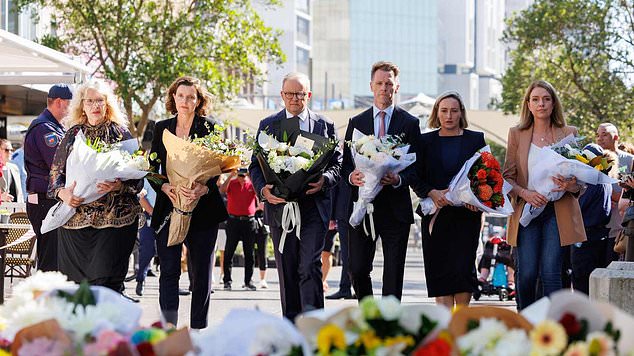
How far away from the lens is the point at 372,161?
9.64m

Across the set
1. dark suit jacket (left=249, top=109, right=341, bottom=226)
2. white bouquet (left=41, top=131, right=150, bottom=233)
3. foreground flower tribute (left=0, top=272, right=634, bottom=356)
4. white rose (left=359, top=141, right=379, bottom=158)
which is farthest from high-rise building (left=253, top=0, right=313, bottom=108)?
foreground flower tribute (left=0, top=272, right=634, bottom=356)

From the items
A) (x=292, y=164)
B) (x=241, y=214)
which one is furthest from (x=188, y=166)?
(x=241, y=214)

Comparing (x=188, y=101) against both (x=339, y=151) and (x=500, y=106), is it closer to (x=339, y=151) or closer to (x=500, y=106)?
(x=339, y=151)

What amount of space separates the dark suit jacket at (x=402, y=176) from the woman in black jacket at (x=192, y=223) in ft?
3.29

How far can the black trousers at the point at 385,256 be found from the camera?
32.8 feet

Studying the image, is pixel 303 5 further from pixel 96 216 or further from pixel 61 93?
pixel 96 216

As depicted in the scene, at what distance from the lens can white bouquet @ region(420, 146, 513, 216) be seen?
32.1 feet

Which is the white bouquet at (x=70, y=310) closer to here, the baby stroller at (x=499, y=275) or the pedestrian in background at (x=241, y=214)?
the baby stroller at (x=499, y=275)

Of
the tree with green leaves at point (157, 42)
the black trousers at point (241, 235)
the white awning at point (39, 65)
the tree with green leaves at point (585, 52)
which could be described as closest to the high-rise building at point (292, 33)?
the tree with green leaves at point (585, 52)

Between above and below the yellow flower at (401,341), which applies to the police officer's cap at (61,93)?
above

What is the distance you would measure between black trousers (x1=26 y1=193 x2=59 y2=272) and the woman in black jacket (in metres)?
1.64

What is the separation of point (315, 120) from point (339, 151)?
0.99 feet

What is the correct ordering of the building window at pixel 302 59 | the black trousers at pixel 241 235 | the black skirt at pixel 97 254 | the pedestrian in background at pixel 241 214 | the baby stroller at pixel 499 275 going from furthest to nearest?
the building window at pixel 302 59 < the pedestrian in background at pixel 241 214 < the black trousers at pixel 241 235 < the baby stroller at pixel 499 275 < the black skirt at pixel 97 254

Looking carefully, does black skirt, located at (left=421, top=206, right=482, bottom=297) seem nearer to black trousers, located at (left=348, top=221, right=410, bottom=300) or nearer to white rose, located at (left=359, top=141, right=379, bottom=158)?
black trousers, located at (left=348, top=221, right=410, bottom=300)
